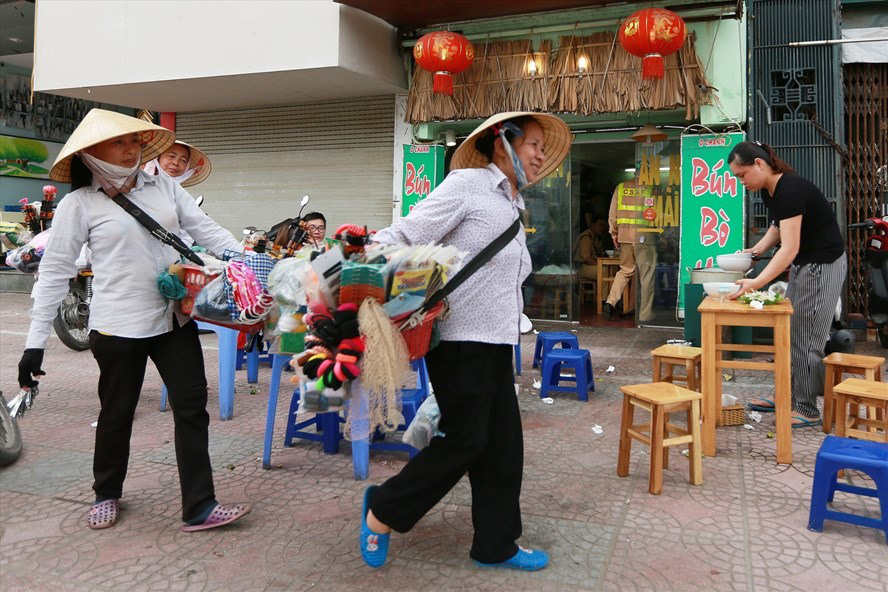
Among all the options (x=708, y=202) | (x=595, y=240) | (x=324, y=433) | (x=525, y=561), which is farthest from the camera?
(x=595, y=240)

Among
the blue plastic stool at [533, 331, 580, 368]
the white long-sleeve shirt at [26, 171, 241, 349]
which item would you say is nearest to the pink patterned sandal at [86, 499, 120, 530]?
the white long-sleeve shirt at [26, 171, 241, 349]

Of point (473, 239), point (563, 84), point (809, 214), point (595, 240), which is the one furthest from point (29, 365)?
point (595, 240)

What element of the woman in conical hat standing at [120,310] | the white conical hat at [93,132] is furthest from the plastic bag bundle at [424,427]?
the white conical hat at [93,132]

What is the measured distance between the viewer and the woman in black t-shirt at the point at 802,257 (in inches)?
169

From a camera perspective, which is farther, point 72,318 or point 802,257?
point 72,318

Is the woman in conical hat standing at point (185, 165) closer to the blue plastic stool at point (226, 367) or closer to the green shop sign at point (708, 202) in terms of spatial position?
the blue plastic stool at point (226, 367)

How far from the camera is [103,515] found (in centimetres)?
310

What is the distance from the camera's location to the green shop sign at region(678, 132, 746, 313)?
8000mm

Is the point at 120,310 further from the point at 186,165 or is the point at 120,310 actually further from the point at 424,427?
the point at 186,165

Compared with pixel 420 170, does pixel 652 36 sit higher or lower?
higher

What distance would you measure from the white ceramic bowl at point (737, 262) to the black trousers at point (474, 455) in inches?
125

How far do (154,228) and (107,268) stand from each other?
27 centimetres

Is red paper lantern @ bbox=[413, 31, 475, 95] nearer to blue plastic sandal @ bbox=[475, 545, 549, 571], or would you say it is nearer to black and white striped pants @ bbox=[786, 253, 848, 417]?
black and white striped pants @ bbox=[786, 253, 848, 417]

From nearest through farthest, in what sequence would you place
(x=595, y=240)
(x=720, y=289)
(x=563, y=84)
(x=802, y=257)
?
1. (x=720, y=289)
2. (x=802, y=257)
3. (x=563, y=84)
4. (x=595, y=240)
